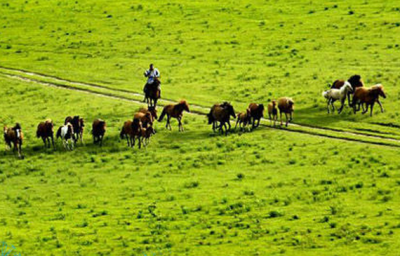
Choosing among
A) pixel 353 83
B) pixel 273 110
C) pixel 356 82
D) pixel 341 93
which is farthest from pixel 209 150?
pixel 356 82

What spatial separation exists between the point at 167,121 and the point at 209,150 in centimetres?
557

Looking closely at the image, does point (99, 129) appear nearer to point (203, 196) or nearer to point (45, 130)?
point (45, 130)

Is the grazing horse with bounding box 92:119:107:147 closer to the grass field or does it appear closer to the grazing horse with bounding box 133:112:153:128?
the grass field

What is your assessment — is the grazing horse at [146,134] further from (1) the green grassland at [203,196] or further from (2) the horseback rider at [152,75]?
→ (2) the horseback rider at [152,75]

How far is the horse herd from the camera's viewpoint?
48.8m

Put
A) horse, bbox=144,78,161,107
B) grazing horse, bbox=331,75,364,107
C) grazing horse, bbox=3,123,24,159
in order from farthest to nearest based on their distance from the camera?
1. grazing horse, bbox=331,75,364,107
2. horse, bbox=144,78,161,107
3. grazing horse, bbox=3,123,24,159

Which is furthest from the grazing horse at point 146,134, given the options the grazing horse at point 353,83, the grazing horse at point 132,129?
the grazing horse at point 353,83

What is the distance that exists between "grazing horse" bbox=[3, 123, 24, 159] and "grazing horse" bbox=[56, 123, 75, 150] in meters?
2.22

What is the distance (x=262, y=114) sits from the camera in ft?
165

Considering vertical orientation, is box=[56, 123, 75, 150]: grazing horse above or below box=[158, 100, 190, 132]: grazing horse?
below

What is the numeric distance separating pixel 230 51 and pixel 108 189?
33.3 meters

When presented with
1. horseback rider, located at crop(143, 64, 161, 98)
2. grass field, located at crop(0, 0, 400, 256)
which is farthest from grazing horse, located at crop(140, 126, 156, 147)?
horseback rider, located at crop(143, 64, 161, 98)

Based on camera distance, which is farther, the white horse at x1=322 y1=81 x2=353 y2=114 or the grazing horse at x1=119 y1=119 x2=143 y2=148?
the white horse at x1=322 y1=81 x2=353 y2=114

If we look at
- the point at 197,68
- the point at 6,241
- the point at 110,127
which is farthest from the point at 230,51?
the point at 6,241
